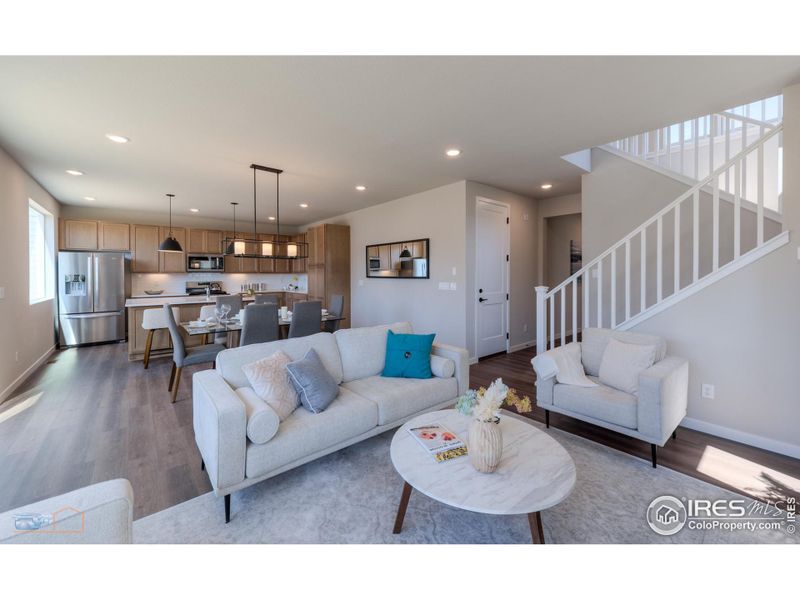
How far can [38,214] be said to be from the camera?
5.24m

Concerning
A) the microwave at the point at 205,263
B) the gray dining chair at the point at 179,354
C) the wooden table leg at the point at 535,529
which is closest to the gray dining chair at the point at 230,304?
the gray dining chair at the point at 179,354

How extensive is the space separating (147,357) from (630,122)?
614 cm

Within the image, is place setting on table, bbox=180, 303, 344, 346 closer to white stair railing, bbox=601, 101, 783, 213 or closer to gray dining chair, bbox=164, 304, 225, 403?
gray dining chair, bbox=164, 304, 225, 403

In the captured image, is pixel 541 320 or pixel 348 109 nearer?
pixel 348 109

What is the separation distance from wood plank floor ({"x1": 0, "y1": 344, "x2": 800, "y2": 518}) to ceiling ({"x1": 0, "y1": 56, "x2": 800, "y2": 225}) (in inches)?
100

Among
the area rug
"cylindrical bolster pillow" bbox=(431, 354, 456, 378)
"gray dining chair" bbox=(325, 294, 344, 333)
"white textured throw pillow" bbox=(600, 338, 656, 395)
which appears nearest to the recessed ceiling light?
"gray dining chair" bbox=(325, 294, 344, 333)

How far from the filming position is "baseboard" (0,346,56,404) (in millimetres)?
3454

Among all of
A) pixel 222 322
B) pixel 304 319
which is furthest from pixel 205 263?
pixel 304 319

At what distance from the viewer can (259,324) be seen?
11.8 ft

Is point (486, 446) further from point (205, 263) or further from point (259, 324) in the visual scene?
point (205, 263)

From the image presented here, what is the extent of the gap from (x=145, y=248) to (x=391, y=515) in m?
7.43
